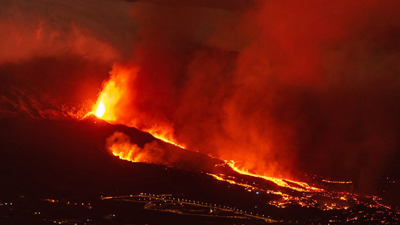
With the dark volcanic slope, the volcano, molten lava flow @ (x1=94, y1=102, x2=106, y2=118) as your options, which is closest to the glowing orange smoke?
molten lava flow @ (x1=94, y1=102, x2=106, y2=118)

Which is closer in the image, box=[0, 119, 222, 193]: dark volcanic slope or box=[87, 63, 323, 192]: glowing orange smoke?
box=[0, 119, 222, 193]: dark volcanic slope

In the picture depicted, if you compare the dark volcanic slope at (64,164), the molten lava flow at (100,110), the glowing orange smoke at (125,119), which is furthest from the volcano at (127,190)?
the molten lava flow at (100,110)

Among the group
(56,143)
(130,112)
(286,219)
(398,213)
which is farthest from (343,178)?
(56,143)

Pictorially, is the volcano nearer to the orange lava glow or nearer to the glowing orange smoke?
the orange lava glow

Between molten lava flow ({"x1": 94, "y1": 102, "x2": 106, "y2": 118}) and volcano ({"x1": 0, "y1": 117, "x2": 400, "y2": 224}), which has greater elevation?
molten lava flow ({"x1": 94, "y1": 102, "x2": 106, "y2": 118})

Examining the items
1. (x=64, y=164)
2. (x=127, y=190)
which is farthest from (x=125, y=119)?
(x=127, y=190)

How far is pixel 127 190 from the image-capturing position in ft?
61.6

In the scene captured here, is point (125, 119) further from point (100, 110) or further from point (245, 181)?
point (245, 181)

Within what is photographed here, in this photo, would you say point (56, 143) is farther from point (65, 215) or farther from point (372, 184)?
point (372, 184)

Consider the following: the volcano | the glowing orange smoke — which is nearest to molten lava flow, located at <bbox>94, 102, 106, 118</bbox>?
the glowing orange smoke

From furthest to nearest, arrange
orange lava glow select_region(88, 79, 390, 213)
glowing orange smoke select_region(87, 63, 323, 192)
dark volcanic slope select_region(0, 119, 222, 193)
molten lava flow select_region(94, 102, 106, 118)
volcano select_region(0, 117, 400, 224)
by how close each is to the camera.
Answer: molten lava flow select_region(94, 102, 106, 118) < glowing orange smoke select_region(87, 63, 323, 192) < orange lava glow select_region(88, 79, 390, 213) < dark volcanic slope select_region(0, 119, 222, 193) < volcano select_region(0, 117, 400, 224)

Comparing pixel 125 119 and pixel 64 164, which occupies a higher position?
pixel 125 119

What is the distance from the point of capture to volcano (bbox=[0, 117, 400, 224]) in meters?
16.9

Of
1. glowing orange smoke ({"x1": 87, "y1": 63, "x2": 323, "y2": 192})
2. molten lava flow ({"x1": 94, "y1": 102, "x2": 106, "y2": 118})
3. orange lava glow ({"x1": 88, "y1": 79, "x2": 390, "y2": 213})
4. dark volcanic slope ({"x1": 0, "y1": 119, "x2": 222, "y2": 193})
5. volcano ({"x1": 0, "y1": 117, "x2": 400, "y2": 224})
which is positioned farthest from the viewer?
molten lava flow ({"x1": 94, "y1": 102, "x2": 106, "y2": 118})
